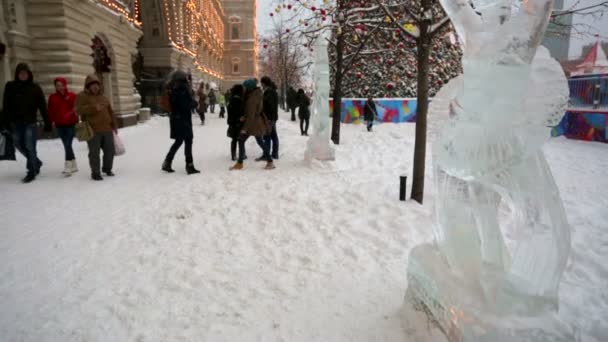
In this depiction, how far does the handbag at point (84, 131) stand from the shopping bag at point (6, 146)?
3.80ft

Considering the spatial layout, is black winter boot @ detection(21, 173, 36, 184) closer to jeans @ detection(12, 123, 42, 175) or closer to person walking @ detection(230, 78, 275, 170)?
jeans @ detection(12, 123, 42, 175)

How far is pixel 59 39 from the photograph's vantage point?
12.9m

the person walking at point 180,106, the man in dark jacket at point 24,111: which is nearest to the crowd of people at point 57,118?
the man in dark jacket at point 24,111

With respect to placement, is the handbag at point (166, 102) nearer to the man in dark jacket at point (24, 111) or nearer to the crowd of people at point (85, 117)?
the crowd of people at point (85, 117)

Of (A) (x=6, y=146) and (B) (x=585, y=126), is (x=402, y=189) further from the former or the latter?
(B) (x=585, y=126)

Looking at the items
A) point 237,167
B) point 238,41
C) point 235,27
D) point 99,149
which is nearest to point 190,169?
point 237,167

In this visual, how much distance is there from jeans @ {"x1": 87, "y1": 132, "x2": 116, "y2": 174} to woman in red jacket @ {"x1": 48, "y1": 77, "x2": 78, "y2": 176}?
0.66m

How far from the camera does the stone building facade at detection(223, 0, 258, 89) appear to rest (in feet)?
248

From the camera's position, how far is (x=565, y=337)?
198 centimetres

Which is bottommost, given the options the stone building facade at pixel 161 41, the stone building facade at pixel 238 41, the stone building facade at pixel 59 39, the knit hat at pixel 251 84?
the knit hat at pixel 251 84

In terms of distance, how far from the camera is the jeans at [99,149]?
6.82 m

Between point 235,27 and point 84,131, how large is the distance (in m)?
76.4

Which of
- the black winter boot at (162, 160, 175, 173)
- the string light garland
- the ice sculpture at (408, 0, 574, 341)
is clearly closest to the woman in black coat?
the black winter boot at (162, 160, 175, 173)

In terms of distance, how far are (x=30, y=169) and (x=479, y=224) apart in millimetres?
7528
